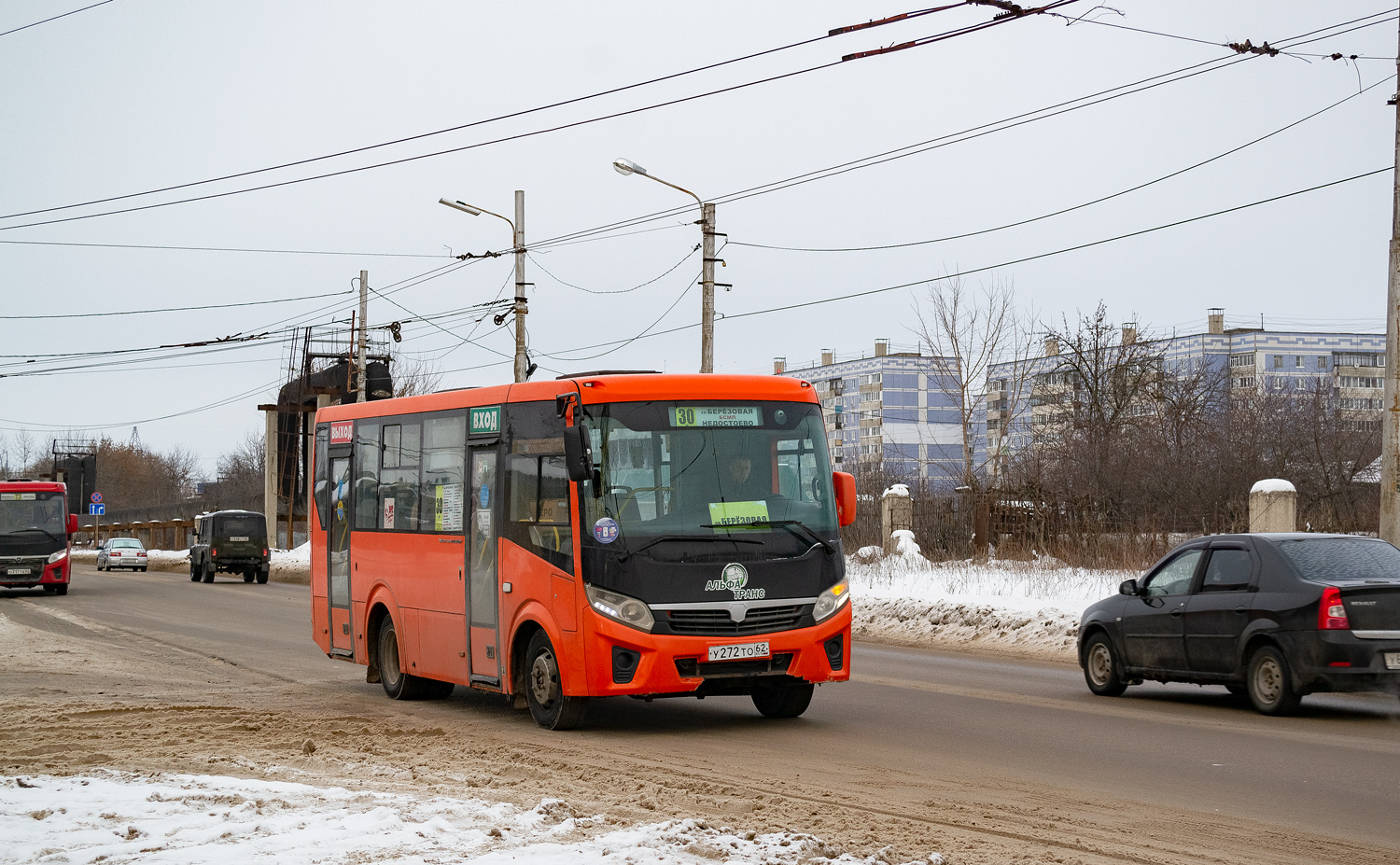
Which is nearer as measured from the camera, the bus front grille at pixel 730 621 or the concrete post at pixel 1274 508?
the bus front grille at pixel 730 621

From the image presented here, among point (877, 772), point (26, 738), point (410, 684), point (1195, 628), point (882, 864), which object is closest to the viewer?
point (882, 864)

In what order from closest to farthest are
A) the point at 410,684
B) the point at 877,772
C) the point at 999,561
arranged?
the point at 877,772 → the point at 410,684 → the point at 999,561

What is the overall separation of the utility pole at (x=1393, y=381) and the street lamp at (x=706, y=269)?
13.5m

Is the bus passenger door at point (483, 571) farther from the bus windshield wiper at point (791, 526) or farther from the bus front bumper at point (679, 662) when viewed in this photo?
the bus windshield wiper at point (791, 526)

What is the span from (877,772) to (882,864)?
10.5ft

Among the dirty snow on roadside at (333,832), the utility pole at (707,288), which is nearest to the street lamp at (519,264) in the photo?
the utility pole at (707,288)

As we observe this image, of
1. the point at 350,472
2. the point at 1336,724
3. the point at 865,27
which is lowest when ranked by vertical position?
the point at 1336,724

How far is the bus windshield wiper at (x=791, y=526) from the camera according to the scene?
37.2 feet

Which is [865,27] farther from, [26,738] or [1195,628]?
[26,738]

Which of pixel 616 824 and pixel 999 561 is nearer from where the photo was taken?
pixel 616 824

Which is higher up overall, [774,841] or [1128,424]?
[1128,424]

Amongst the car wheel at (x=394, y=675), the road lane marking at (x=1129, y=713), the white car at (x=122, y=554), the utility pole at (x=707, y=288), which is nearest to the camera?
the road lane marking at (x=1129, y=713)

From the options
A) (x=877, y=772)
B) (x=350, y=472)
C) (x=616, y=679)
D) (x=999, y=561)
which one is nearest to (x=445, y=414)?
(x=350, y=472)

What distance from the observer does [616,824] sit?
7035 mm
